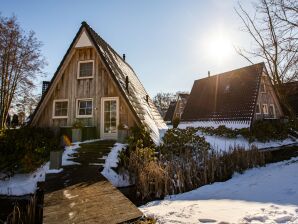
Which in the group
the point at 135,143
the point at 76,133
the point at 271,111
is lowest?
the point at 135,143

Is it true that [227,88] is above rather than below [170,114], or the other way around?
above

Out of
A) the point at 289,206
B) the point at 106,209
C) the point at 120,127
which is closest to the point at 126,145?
the point at 120,127

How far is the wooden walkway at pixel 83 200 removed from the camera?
407 centimetres

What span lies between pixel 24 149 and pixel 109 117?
4448 mm

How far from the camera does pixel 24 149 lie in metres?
9.45

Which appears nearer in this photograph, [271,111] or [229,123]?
[229,123]

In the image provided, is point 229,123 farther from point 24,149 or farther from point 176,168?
point 24,149

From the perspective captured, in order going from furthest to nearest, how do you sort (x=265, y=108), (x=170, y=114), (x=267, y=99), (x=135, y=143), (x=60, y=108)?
(x=170, y=114) < (x=267, y=99) < (x=265, y=108) < (x=60, y=108) < (x=135, y=143)

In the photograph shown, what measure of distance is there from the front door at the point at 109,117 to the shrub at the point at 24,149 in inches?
107

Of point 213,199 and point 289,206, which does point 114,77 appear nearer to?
point 213,199

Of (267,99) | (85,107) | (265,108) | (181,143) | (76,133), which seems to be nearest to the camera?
(76,133)

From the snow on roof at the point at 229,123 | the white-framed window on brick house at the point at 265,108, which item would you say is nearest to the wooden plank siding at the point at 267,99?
the white-framed window on brick house at the point at 265,108

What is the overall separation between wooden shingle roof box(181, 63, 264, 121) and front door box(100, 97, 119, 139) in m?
11.5

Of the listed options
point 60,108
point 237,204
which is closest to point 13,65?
point 60,108
